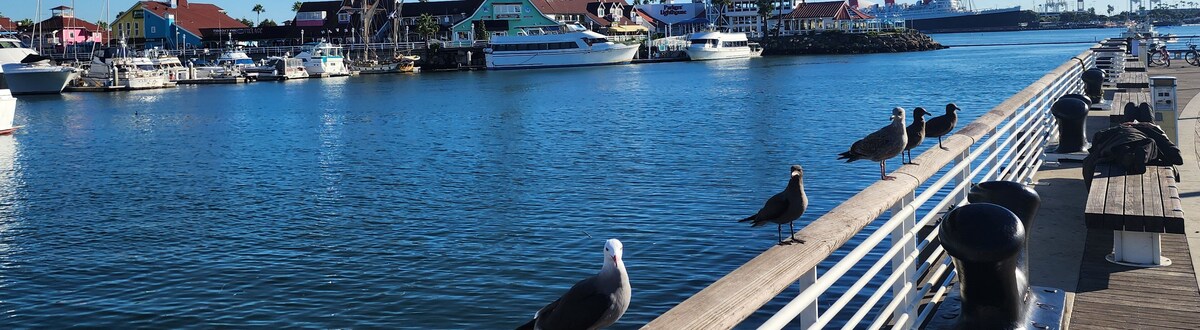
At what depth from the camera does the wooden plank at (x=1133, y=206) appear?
252 inches

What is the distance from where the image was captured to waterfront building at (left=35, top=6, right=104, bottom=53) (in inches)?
4483

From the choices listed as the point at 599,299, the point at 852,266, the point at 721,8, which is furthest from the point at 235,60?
the point at 599,299

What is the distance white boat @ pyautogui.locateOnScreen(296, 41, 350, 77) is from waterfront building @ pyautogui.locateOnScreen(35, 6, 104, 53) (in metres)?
32.7

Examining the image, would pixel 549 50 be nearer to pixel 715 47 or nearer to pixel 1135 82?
pixel 715 47

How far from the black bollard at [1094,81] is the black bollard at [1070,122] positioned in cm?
366

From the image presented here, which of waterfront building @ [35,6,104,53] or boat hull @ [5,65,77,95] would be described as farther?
waterfront building @ [35,6,104,53]

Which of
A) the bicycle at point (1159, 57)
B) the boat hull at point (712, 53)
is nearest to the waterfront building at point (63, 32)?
the boat hull at point (712, 53)

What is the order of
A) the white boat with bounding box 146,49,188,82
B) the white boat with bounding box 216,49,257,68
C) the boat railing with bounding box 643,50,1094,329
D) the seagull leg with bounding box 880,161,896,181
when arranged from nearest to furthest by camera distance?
the boat railing with bounding box 643,50,1094,329
the seagull leg with bounding box 880,161,896,181
the white boat with bounding box 146,49,188,82
the white boat with bounding box 216,49,257,68

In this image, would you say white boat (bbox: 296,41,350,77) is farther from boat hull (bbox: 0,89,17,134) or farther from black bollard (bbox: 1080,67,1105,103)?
black bollard (bbox: 1080,67,1105,103)

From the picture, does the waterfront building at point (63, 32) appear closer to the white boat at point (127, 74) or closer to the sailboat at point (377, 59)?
the sailboat at point (377, 59)

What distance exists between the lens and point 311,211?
62.4 ft

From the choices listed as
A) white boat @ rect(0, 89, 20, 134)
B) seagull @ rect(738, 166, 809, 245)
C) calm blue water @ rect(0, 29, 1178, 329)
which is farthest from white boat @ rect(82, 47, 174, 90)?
seagull @ rect(738, 166, 809, 245)

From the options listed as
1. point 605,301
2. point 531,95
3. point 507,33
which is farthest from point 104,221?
point 507,33

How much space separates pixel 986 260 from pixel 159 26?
118 metres
